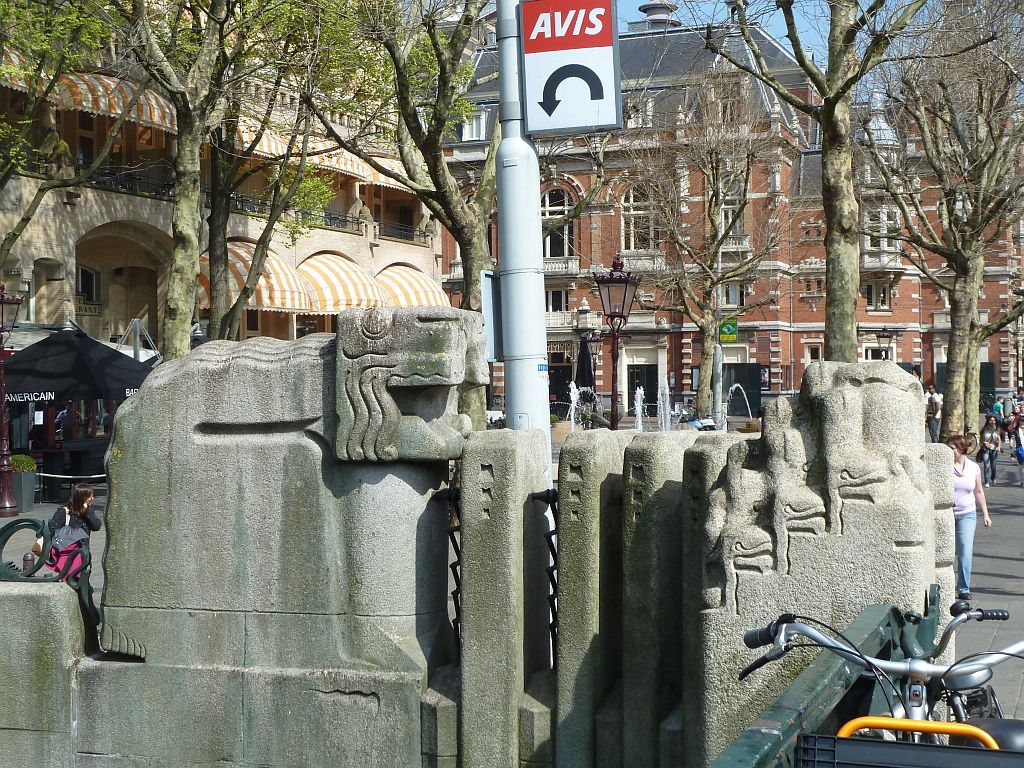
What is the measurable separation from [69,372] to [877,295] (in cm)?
5617

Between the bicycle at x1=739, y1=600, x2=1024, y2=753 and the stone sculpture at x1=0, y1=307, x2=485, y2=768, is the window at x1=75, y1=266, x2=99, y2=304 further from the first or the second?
the bicycle at x1=739, y1=600, x2=1024, y2=753

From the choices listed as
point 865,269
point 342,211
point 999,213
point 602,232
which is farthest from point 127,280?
point 865,269

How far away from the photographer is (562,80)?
761cm

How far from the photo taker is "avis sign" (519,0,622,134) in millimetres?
7516

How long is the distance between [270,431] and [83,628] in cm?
150

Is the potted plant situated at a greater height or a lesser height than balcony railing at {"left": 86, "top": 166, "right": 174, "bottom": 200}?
lesser

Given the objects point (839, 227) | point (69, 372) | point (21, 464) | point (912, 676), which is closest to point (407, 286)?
point (69, 372)

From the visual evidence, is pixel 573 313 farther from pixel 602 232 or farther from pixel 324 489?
pixel 324 489

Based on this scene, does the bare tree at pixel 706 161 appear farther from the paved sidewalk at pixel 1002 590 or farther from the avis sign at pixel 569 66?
the avis sign at pixel 569 66

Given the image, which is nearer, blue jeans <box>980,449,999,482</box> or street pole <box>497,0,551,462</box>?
street pole <box>497,0,551,462</box>

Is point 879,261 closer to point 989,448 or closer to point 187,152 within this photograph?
point 989,448

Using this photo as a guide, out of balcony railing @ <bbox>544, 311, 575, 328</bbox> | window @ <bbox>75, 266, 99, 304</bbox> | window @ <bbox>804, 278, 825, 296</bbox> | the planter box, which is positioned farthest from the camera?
balcony railing @ <bbox>544, 311, 575, 328</bbox>

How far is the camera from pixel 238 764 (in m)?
5.74

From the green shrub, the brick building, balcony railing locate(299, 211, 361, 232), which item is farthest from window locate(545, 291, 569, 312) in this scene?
the green shrub
